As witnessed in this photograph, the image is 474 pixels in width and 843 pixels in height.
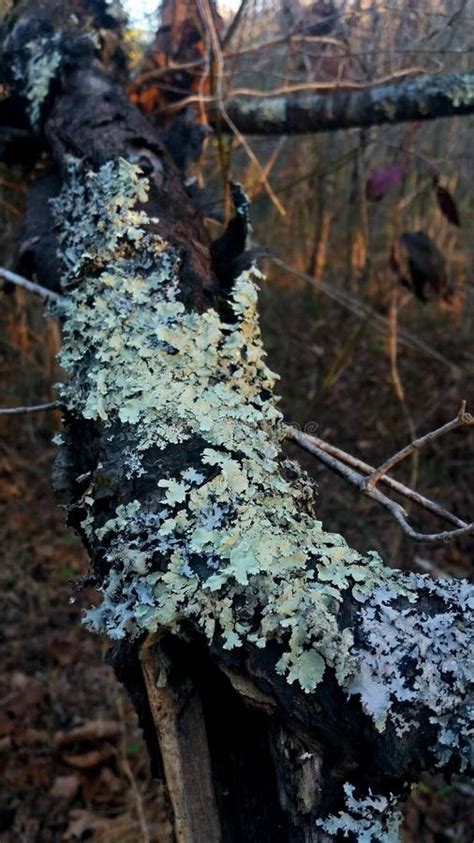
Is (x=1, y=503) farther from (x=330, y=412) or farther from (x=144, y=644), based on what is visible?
(x=144, y=644)

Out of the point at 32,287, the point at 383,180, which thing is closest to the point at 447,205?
the point at 383,180

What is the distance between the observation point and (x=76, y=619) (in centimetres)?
298

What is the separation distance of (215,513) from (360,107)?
1479 mm

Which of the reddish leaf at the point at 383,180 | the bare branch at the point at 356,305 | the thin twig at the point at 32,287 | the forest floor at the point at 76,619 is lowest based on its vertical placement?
the forest floor at the point at 76,619

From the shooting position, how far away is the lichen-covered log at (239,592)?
0.66m

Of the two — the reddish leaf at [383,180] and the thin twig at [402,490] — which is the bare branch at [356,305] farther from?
the thin twig at [402,490]

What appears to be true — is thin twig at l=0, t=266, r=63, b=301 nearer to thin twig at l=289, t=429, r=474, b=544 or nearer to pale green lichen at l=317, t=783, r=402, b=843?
thin twig at l=289, t=429, r=474, b=544

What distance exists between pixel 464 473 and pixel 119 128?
264 cm

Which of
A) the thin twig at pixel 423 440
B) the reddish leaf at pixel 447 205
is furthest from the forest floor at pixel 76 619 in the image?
the reddish leaf at pixel 447 205

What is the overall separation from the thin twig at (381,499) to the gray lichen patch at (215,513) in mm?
95

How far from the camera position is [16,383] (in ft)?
12.6

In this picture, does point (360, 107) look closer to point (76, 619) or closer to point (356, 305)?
point (356, 305)

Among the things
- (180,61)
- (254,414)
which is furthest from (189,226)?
(180,61)

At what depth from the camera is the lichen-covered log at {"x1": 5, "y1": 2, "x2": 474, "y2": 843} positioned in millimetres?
660
